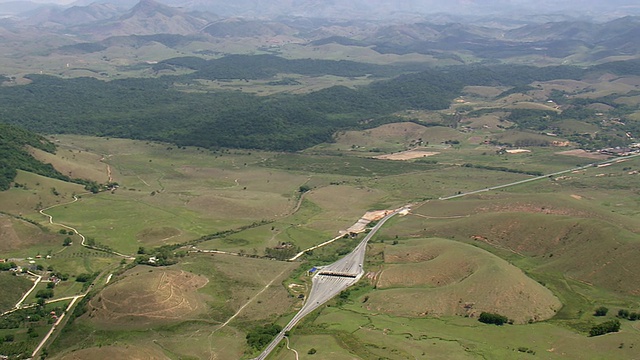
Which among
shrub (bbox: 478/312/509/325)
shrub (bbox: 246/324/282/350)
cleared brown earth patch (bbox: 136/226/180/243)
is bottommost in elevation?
cleared brown earth patch (bbox: 136/226/180/243)

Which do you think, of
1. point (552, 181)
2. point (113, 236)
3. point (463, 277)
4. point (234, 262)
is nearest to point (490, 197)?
point (552, 181)

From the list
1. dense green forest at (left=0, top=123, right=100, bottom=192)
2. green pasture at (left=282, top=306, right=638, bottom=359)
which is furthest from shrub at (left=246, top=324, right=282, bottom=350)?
dense green forest at (left=0, top=123, right=100, bottom=192)

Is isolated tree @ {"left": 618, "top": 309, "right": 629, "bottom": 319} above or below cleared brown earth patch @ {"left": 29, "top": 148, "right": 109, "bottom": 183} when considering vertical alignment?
above

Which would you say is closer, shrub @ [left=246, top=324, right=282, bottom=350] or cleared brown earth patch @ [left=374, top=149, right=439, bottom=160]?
shrub @ [left=246, top=324, right=282, bottom=350]

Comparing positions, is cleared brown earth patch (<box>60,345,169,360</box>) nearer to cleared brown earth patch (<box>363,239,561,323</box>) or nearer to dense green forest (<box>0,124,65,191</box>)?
cleared brown earth patch (<box>363,239,561,323</box>)

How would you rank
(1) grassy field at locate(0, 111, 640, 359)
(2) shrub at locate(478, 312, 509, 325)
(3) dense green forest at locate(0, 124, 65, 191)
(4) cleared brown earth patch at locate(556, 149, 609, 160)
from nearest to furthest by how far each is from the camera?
(1) grassy field at locate(0, 111, 640, 359) → (2) shrub at locate(478, 312, 509, 325) → (3) dense green forest at locate(0, 124, 65, 191) → (4) cleared brown earth patch at locate(556, 149, 609, 160)

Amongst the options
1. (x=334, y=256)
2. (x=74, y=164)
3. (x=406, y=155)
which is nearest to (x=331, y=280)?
(x=334, y=256)

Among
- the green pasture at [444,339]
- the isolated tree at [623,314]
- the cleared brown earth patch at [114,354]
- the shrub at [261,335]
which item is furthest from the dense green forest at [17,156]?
the isolated tree at [623,314]
